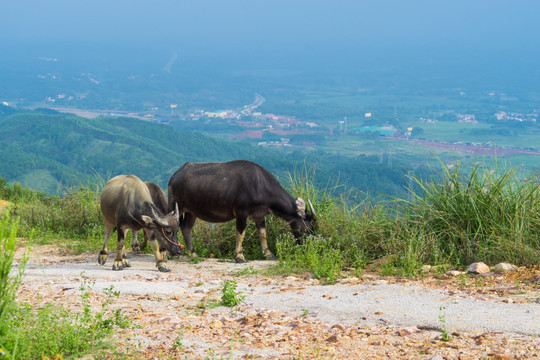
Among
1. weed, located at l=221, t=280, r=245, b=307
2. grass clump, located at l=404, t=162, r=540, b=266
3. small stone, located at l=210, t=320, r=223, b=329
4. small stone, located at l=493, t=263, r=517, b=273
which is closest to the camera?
small stone, located at l=210, t=320, r=223, b=329

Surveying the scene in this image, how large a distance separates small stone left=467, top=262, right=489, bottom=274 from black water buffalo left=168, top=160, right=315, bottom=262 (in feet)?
10.9

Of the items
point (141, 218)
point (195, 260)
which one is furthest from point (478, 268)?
point (141, 218)

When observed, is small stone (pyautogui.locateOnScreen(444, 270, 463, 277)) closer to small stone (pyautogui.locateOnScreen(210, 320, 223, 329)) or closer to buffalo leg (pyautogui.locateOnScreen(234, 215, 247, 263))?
buffalo leg (pyautogui.locateOnScreen(234, 215, 247, 263))

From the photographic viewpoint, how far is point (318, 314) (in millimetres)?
6906

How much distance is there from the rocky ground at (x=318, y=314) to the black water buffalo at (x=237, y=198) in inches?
62.2

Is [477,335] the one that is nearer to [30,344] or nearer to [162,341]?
[162,341]

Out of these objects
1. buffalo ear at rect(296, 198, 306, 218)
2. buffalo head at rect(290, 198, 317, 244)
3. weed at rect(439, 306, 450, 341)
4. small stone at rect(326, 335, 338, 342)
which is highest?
buffalo ear at rect(296, 198, 306, 218)

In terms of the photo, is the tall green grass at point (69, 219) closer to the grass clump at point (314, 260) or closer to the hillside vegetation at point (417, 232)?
the hillside vegetation at point (417, 232)

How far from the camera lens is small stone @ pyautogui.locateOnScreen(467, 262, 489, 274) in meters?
8.74

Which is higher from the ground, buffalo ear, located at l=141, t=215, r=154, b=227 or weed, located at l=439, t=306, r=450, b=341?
buffalo ear, located at l=141, t=215, r=154, b=227

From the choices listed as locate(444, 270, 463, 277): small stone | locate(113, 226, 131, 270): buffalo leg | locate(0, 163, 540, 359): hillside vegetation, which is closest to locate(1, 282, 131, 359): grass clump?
locate(0, 163, 540, 359): hillside vegetation

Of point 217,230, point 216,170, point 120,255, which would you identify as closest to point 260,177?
point 216,170

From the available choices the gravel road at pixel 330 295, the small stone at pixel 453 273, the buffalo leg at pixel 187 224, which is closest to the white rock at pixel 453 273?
the small stone at pixel 453 273

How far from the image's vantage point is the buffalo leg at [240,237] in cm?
1084
